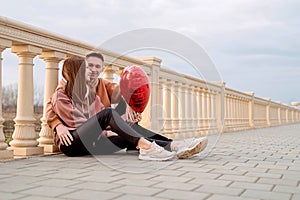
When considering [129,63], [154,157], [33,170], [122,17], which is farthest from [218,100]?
[33,170]

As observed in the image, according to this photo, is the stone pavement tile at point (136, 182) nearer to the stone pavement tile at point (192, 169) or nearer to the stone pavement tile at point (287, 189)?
the stone pavement tile at point (192, 169)

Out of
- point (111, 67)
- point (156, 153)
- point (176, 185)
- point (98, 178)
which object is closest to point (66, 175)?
point (98, 178)

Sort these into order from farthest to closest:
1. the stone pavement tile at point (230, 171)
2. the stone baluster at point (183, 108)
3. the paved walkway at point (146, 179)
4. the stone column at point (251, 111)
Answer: the stone column at point (251, 111) → the stone baluster at point (183, 108) → the stone pavement tile at point (230, 171) → the paved walkway at point (146, 179)

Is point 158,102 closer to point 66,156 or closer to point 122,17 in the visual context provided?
point 122,17

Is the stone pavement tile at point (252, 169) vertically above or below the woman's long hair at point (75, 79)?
below

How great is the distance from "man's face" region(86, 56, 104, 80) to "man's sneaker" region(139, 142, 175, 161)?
0.83 m

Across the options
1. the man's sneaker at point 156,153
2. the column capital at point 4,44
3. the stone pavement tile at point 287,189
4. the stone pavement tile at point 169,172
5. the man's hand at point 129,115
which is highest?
the column capital at point 4,44

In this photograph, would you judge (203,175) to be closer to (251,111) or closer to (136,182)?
(136,182)

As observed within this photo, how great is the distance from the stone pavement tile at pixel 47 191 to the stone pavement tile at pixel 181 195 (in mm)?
461

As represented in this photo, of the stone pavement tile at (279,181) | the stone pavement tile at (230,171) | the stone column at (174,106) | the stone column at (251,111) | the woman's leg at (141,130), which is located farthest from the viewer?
the stone column at (251,111)

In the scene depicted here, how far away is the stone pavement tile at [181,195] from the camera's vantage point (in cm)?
176

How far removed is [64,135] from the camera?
311cm

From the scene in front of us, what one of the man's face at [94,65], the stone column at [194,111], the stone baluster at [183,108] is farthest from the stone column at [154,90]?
the man's face at [94,65]

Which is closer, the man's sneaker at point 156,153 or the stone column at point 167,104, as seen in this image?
the man's sneaker at point 156,153
